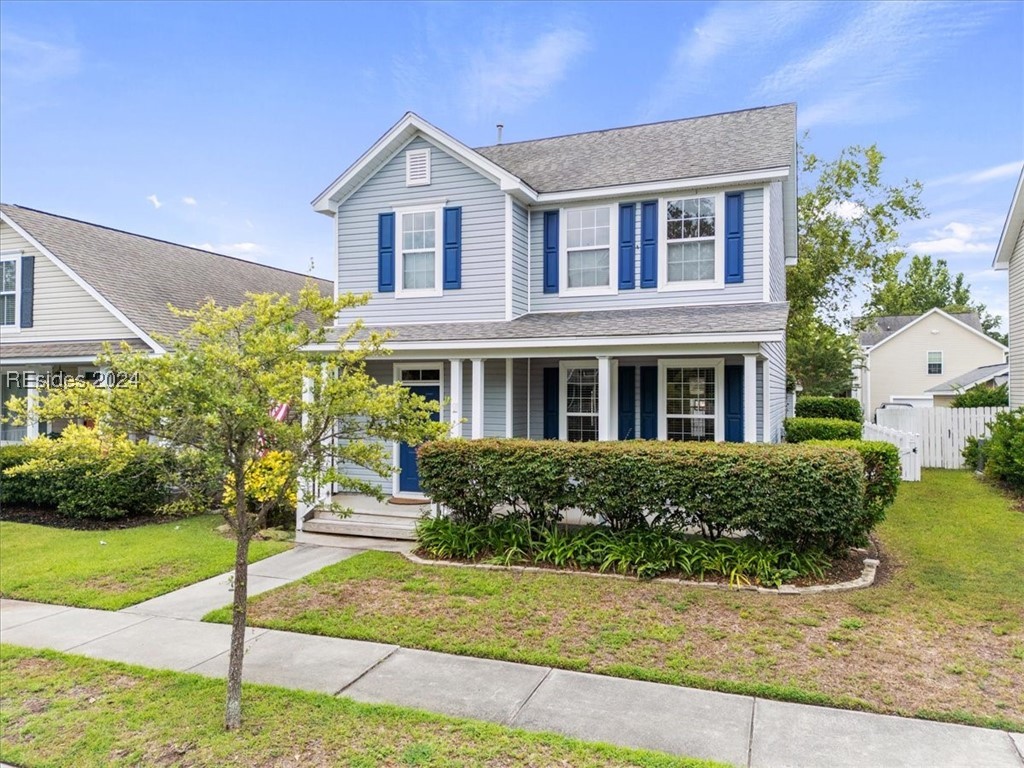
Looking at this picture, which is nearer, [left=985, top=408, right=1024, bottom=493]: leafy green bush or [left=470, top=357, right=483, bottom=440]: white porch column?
[left=470, top=357, right=483, bottom=440]: white porch column

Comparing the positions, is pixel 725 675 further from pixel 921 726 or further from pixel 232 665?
pixel 232 665

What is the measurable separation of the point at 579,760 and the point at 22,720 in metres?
3.81

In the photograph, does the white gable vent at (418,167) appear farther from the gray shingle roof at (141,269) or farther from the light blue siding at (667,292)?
the gray shingle roof at (141,269)

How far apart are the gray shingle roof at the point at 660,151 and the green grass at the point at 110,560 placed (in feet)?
27.0

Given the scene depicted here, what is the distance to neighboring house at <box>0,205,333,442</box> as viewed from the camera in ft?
46.8

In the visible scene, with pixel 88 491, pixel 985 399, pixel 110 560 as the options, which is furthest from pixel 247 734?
pixel 985 399

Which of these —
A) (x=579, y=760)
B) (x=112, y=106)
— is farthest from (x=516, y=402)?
(x=112, y=106)

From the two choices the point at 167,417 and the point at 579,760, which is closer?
the point at 579,760

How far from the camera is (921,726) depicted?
412cm

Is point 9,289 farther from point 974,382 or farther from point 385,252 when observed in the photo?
point 974,382

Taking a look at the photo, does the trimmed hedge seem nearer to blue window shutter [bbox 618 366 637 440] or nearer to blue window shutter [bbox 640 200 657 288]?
blue window shutter [bbox 618 366 637 440]

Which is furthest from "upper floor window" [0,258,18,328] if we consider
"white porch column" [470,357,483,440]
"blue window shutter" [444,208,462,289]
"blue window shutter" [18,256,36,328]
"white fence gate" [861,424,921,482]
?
"white fence gate" [861,424,921,482]

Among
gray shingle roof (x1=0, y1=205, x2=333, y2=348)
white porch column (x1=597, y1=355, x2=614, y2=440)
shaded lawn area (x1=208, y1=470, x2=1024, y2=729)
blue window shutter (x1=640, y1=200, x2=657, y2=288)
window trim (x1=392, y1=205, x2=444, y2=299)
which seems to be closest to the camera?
shaded lawn area (x1=208, y1=470, x2=1024, y2=729)

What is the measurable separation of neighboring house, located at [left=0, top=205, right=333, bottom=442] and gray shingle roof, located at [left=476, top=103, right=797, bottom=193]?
8.72 meters
